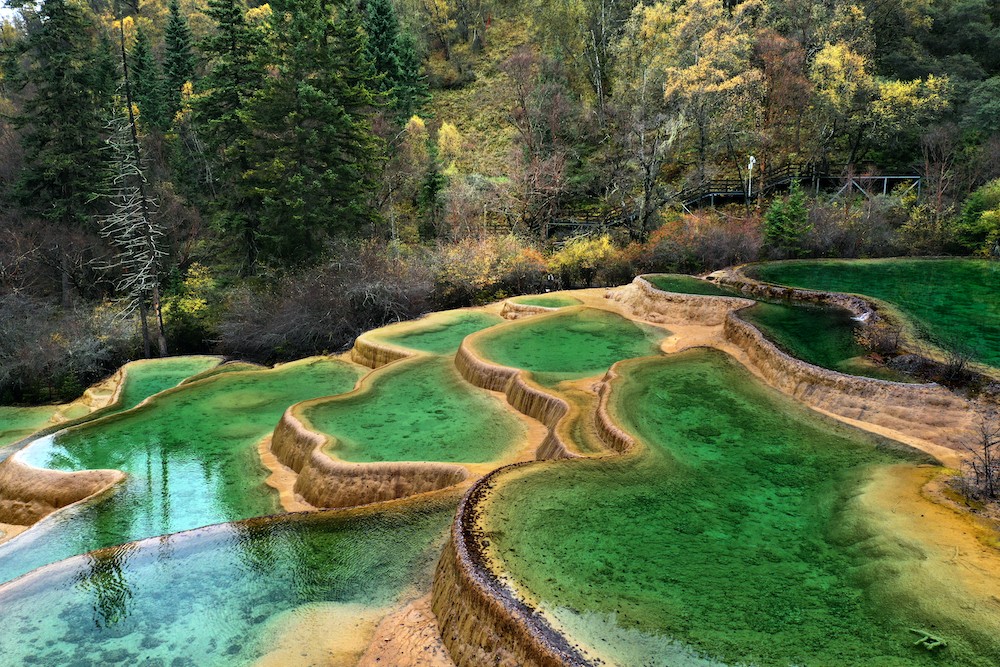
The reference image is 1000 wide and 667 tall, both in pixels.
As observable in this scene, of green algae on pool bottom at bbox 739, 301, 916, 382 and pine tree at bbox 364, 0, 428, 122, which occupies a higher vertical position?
pine tree at bbox 364, 0, 428, 122

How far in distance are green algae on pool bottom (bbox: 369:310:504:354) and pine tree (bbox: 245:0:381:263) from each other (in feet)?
21.2

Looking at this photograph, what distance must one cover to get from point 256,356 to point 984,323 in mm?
19559

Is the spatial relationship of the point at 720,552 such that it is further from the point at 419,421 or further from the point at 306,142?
the point at 306,142

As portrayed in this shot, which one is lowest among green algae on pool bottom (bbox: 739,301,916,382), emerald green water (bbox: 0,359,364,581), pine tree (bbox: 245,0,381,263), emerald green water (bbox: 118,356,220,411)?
emerald green water (bbox: 118,356,220,411)

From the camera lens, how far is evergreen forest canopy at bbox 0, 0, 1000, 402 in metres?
21.9

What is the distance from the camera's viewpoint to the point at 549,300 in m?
20.7

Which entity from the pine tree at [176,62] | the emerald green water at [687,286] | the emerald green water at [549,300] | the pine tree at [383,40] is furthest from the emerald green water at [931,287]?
the pine tree at [176,62]

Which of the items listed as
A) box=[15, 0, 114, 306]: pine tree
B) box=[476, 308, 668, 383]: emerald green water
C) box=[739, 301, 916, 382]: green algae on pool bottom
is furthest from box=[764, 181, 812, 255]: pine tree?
A: box=[15, 0, 114, 306]: pine tree

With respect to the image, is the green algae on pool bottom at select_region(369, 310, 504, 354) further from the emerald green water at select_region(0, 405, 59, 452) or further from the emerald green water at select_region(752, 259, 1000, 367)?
the emerald green water at select_region(0, 405, 59, 452)

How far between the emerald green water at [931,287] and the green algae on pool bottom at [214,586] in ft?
34.5

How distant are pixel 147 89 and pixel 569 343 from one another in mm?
33350

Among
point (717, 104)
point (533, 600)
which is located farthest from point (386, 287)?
point (717, 104)

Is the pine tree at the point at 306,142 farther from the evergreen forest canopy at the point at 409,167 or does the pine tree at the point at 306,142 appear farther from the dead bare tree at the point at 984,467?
the dead bare tree at the point at 984,467

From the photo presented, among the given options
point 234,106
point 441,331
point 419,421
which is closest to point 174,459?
point 419,421
